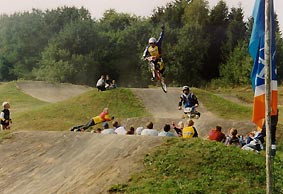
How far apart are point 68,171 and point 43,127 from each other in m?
12.1

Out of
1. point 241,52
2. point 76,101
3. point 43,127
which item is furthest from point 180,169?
point 241,52

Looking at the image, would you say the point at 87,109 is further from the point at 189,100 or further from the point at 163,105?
the point at 189,100

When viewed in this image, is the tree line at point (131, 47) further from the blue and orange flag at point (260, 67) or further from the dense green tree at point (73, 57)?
the blue and orange flag at point (260, 67)

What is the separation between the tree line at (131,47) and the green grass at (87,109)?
28.9 meters

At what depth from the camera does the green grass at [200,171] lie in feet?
34.4

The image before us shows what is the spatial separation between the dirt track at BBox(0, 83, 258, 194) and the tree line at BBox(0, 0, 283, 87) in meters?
43.7

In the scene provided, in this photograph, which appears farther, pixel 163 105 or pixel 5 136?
pixel 163 105

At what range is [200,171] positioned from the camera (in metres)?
11.1

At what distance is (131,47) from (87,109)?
3737 cm

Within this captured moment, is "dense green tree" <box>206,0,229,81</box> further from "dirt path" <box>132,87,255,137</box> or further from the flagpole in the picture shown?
the flagpole

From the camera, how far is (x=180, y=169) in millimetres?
11203

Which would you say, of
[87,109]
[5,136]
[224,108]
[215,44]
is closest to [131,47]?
[215,44]

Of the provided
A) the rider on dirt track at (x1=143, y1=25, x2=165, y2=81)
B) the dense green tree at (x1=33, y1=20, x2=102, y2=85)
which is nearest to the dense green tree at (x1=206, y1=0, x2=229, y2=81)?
the dense green tree at (x1=33, y1=20, x2=102, y2=85)

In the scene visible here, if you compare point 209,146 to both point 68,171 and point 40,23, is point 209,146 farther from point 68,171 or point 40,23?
point 40,23
